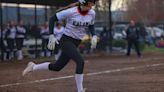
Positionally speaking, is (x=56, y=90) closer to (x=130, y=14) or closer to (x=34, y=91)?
(x=34, y=91)

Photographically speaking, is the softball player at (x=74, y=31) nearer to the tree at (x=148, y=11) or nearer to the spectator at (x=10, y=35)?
the spectator at (x=10, y=35)

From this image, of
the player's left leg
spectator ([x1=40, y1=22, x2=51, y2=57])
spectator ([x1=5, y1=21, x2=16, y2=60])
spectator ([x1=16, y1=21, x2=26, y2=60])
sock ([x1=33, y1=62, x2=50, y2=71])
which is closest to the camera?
the player's left leg

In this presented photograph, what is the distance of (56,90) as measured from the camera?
1005 centimetres

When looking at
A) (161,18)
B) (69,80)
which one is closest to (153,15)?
(161,18)

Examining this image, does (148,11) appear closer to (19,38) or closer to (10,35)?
(19,38)

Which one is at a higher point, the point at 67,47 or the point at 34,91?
the point at 67,47

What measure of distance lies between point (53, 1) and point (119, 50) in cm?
769

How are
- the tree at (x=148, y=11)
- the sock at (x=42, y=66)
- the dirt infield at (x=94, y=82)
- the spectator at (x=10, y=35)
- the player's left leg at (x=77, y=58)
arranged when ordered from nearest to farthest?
the player's left leg at (x=77, y=58), the sock at (x=42, y=66), the dirt infield at (x=94, y=82), the spectator at (x=10, y=35), the tree at (x=148, y=11)

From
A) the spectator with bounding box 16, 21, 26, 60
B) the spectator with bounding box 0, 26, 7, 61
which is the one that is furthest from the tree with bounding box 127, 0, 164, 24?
the spectator with bounding box 0, 26, 7, 61

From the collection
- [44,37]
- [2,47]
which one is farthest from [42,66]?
[44,37]

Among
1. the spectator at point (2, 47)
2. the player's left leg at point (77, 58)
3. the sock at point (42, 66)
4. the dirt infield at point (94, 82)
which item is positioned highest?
the player's left leg at point (77, 58)

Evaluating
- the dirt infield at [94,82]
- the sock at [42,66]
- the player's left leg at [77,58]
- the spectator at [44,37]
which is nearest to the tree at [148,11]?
the spectator at [44,37]

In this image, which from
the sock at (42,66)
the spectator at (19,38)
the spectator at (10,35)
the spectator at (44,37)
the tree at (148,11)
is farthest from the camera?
the tree at (148,11)

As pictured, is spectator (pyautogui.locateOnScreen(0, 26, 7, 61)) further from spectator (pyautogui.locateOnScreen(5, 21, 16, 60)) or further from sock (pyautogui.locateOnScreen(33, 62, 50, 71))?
sock (pyautogui.locateOnScreen(33, 62, 50, 71))
